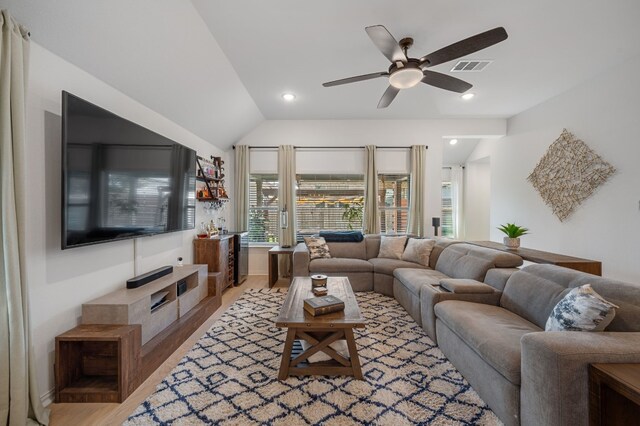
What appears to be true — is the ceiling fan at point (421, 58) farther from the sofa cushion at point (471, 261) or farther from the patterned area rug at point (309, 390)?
the patterned area rug at point (309, 390)

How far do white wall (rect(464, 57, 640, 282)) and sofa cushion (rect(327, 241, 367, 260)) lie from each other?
286cm

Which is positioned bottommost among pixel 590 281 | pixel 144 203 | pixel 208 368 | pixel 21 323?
pixel 208 368

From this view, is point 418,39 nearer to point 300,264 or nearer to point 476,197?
point 300,264

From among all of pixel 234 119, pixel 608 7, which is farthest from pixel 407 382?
pixel 234 119

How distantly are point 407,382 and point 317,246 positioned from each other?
8.50 feet

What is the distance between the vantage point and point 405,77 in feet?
7.79

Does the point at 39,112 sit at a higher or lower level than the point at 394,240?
higher

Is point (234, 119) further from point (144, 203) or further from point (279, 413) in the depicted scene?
point (279, 413)

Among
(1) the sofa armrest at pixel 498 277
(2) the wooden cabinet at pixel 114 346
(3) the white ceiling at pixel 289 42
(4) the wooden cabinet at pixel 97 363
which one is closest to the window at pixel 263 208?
(3) the white ceiling at pixel 289 42

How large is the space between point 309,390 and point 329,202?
3.65 m

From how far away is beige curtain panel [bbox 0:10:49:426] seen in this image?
134cm

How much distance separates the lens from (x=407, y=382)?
1885 millimetres

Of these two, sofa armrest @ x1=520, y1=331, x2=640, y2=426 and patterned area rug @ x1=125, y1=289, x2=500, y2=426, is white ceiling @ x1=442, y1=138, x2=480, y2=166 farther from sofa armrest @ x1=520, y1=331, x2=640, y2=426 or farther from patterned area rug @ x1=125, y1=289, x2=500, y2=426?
sofa armrest @ x1=520, y1=331, x2=640, y2=426

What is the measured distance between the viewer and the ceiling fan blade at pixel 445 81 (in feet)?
7.95
